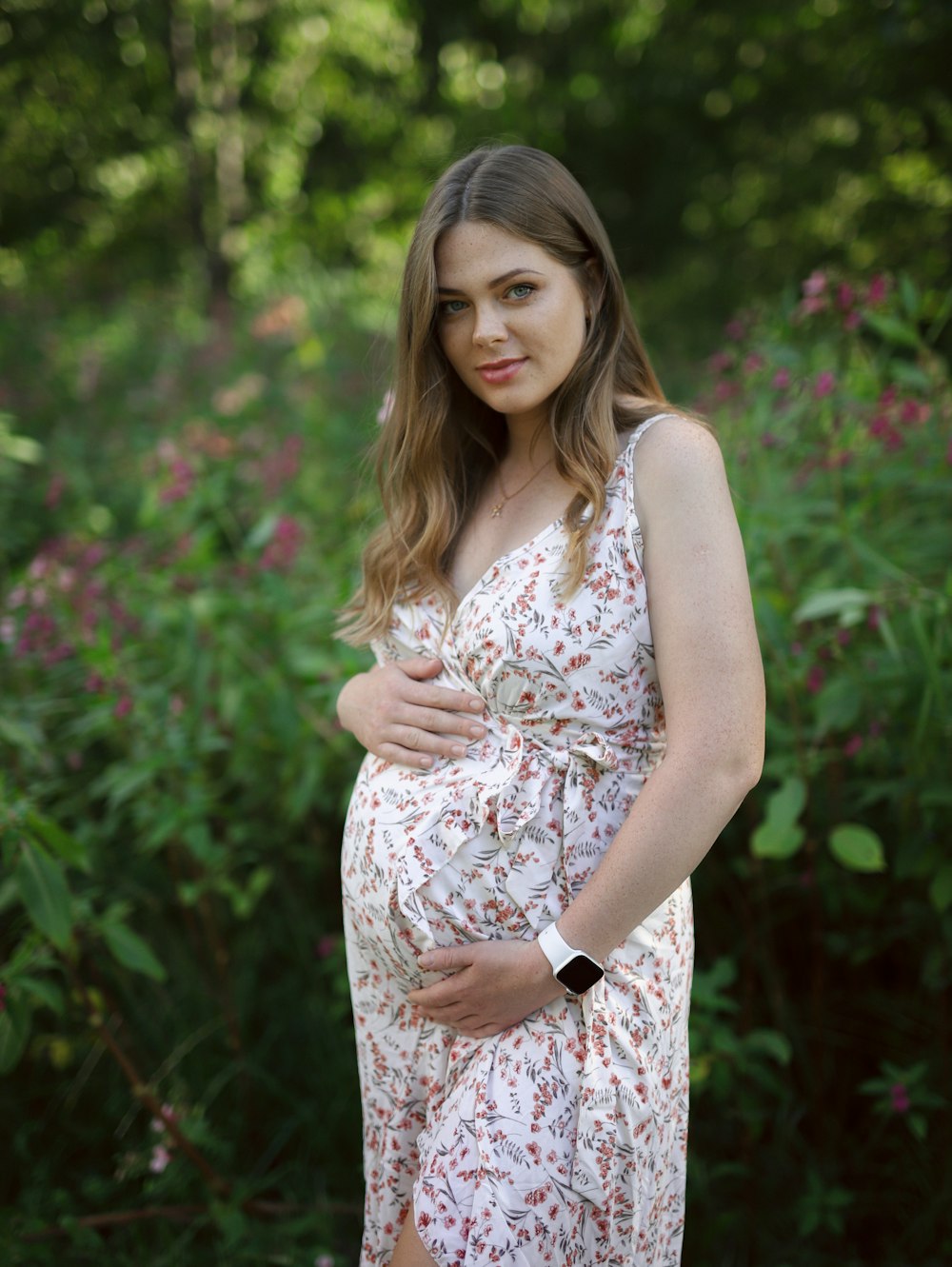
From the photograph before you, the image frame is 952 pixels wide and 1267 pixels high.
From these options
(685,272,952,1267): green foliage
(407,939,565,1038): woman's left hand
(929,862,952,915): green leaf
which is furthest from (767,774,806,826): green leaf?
(407,939,565,1038): woman's left hand

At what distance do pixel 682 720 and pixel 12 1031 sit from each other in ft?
4.40

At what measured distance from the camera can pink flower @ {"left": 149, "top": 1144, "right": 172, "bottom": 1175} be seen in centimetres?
199

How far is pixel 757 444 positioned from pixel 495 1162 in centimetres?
166

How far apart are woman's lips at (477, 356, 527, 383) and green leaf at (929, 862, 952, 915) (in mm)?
1247

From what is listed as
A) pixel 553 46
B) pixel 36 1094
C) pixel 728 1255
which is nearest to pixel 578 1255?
pixel 728 1255

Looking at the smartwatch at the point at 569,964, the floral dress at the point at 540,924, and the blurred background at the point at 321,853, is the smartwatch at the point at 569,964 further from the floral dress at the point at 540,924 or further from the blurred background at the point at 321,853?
the blurred background at the point at 321,853

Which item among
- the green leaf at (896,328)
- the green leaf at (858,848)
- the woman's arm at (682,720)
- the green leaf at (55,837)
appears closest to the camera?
the woman's arm at (682,720)

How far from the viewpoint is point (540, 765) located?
1.46 m

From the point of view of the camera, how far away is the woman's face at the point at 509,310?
58.0 inches

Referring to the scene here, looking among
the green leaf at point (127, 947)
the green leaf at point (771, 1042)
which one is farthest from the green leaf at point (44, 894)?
the green leaf at point (771, 1042)

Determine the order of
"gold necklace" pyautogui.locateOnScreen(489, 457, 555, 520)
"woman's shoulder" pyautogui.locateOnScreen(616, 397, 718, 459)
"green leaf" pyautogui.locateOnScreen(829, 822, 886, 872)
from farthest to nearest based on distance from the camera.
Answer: "green leaf" pyautogui.locateOnScreen(829, 822, 886, 872), "gold necklace" pyautogui.locateOnScreen(489, 457, 555, 520), "woman's shoulder" pyautogui.locateOnScreen(616, 397, 718, 459)

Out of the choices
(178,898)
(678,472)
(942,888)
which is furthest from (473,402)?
(178,898)

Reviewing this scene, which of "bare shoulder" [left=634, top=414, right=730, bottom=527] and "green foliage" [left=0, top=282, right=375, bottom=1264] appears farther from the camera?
"green foliage" [left=0, top=282, right=375, bottom=1264]

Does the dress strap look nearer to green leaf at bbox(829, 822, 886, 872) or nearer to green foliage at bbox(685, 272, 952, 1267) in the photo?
green foliage at bbox(685, 272, 952, 1267)
